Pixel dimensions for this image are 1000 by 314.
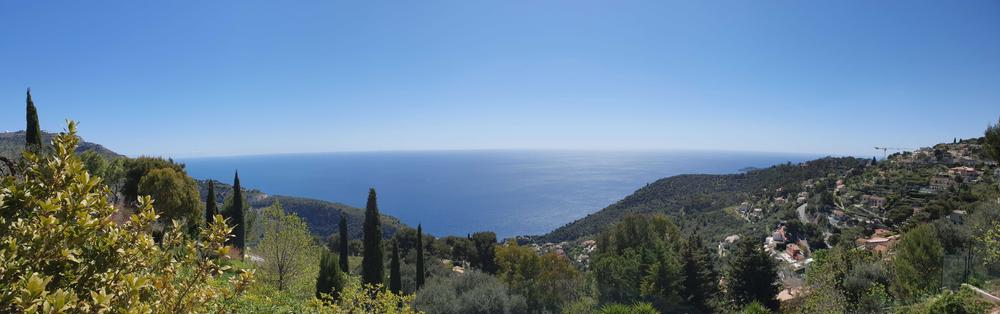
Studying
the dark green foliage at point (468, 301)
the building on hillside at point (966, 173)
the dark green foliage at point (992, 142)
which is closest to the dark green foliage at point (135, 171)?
the dark green foliage at point (468, 301)

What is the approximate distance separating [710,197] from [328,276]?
66.2 meters

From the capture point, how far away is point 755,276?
59.7 ft

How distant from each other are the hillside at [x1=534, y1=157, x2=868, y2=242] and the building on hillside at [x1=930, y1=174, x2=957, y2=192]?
50.5 feet

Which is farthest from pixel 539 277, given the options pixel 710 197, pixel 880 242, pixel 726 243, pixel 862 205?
pixel 710 197

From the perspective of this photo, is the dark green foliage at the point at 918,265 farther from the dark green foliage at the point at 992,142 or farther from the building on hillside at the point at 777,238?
the building on hillside at the point at 777,238

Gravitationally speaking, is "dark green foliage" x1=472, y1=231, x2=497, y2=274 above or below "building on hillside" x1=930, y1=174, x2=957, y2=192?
below

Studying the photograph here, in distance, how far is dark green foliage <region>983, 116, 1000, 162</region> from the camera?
26.5 ft

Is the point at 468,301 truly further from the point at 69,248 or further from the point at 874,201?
the point at 874,201

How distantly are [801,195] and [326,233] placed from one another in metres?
67.1

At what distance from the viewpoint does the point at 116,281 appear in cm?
201

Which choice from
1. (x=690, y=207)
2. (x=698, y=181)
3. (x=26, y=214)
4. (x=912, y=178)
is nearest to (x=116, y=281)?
(x=26, y=214)

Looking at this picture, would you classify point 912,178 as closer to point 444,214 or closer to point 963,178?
point 963,178

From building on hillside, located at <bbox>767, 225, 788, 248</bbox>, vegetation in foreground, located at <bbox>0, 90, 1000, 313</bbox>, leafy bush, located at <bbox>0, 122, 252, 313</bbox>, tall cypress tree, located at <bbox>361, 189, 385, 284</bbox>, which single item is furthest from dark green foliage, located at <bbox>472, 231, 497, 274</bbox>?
leafy bush, located at <bbox>0, 122, 252, 313</bbox>

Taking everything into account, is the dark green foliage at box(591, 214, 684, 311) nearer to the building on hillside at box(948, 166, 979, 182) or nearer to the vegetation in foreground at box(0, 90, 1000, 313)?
the vegetation in foreground at box(0, 90, 1000, 313)
